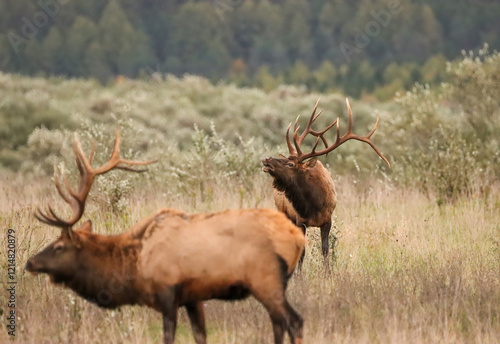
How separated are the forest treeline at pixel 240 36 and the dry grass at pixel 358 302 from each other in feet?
182

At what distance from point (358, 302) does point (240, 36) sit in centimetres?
8295

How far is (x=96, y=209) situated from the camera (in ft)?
43.5

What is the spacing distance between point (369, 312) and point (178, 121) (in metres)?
23.9

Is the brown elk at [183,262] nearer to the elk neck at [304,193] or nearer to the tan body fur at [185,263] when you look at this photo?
the tan body fur at [185,263]

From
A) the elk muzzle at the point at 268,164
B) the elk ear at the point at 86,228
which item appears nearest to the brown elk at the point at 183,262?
the elk ear at the point at 86,228

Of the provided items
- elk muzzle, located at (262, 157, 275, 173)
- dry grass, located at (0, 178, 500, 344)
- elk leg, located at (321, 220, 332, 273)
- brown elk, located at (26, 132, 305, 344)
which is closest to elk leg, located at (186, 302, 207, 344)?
brown elk, located at (26, 132, 305, 344)

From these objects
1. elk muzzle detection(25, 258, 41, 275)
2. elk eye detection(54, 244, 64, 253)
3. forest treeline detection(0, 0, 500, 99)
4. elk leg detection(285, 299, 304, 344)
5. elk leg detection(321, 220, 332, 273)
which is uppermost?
forest treeline detection(0, 0, 500, 99)

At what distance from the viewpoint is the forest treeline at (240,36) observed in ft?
237

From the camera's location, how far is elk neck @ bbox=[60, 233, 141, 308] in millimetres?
6527

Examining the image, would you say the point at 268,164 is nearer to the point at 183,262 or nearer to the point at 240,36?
the point at 183,262

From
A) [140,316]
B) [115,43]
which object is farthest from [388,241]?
[115,43]

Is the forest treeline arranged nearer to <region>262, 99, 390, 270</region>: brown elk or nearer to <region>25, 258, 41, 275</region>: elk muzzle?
<region>262, 99, 390, 270</region>: brown elk

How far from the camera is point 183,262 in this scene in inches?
251

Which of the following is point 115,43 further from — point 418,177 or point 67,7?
point 418,177
